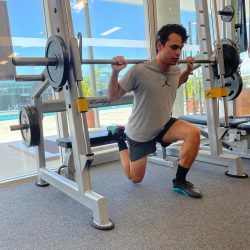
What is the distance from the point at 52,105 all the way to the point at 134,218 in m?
1.36

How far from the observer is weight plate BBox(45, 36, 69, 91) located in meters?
1.75

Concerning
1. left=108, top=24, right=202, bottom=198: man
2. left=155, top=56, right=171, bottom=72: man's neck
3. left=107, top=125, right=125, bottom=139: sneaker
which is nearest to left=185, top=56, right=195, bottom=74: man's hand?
left=108, top=24, right=202, bottom=198: man

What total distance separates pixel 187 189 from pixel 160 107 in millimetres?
715

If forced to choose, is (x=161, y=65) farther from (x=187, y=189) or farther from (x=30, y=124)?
(x=30, y=124)

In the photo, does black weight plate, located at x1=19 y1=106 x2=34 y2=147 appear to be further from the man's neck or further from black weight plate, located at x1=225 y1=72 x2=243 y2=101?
black weight plate, located at x1=225 y1=72 x2=243 y2=101

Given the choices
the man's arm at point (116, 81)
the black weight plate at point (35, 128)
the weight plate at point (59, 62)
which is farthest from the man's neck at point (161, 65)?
the black weight plate at point (35, 128)

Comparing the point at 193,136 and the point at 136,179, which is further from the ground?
the point at 193,136

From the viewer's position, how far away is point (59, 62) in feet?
5.98

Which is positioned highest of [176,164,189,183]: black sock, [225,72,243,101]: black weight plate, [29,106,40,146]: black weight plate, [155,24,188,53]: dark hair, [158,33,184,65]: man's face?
[155,24,188,53]: dark hair

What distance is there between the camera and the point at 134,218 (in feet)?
6.28

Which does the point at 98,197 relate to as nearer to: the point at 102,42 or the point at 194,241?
the point at 194,241

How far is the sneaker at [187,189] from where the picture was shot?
7.20 ft

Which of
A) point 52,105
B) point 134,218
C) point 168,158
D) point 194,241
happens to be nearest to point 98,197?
Result: point 134,218

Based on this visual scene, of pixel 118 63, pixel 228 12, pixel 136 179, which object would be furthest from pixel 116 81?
pixel 228 12
